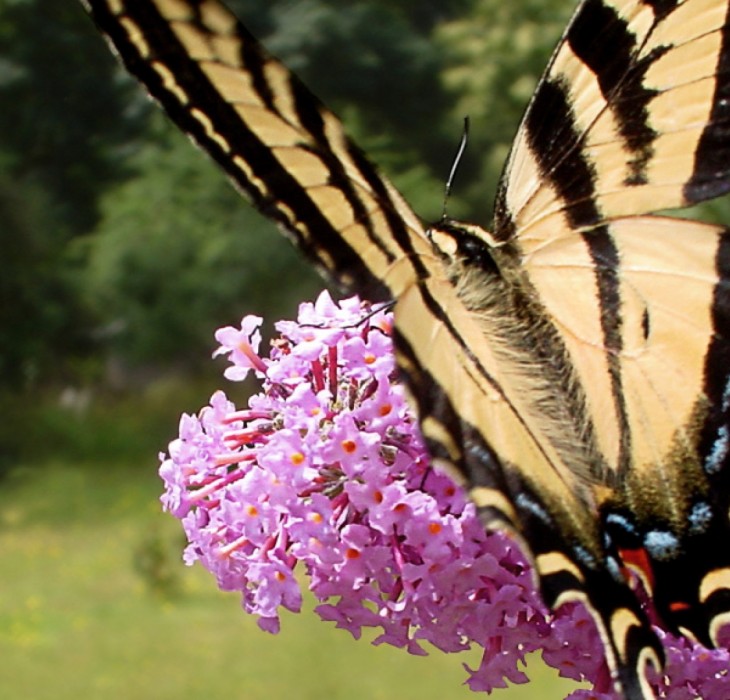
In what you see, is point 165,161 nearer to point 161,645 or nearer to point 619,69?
point 161,645

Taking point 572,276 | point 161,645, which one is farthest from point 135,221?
point 572,276

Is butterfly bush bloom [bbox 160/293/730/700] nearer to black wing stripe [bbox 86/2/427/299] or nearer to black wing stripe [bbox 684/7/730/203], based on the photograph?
black wing stripe [bbox 86/2/427/299]

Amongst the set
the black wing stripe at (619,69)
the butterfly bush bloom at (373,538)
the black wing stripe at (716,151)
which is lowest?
the butterfly bush bloom at (373,538)

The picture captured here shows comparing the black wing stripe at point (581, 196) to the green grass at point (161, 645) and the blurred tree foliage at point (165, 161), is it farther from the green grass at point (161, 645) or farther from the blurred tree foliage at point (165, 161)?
the blurred tree foliage at point (165, 161)

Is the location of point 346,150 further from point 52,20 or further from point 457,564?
point 52,20

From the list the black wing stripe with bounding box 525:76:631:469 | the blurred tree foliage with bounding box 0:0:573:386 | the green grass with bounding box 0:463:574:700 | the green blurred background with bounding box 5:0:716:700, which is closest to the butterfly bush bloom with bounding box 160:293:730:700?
Result: the black wing stripe with bounding box 525:76:631:469

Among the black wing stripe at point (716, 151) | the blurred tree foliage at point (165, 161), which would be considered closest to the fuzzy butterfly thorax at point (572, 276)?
the black wing stripe at point (716, 151)
